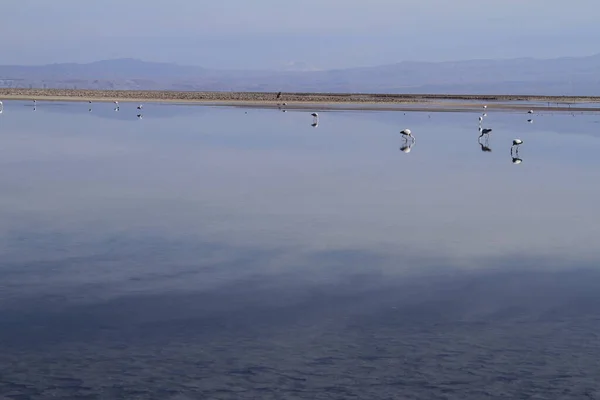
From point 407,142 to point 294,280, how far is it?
88.9 ft

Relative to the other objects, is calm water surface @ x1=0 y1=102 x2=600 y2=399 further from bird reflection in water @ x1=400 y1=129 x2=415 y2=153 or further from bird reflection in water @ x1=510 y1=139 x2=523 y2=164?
bird reflection in water @ x1=400 y1=129 x2=415 y2=153

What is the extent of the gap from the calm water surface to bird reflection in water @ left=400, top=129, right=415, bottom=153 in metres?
6.86

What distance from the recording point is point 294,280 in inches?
562

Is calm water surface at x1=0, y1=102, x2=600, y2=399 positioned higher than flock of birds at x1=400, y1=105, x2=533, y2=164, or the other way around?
flock of birds at x1=400, y1=105, x2=533, y2=164

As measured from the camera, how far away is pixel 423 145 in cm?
3991

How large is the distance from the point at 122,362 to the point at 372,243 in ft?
25.3

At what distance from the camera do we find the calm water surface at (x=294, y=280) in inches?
399

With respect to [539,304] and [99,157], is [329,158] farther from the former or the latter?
[539,304]

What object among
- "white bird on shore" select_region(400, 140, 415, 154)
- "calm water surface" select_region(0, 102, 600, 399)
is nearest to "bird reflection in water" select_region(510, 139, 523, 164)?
"white bird on shore" select_region(400, 140, 415, 154)

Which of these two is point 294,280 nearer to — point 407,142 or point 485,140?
point 407,142

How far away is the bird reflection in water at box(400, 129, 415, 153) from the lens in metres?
37.8

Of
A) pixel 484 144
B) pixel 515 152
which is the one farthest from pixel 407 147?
pixel 484 144

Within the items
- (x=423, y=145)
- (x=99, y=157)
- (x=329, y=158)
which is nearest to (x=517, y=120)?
(x=423, y=145)

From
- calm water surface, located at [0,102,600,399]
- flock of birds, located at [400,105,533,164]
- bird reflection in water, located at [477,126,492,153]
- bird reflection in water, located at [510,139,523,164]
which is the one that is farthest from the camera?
bird reflection in water, located at [477,126,492,153]
